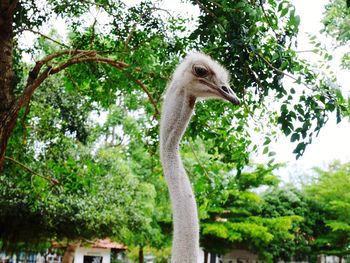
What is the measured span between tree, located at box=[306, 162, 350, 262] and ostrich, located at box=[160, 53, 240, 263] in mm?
20816

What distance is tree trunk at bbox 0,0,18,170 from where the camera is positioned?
5.53 m

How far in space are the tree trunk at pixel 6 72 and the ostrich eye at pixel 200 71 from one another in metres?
3.44

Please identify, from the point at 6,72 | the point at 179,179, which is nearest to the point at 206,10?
the point at 6,72

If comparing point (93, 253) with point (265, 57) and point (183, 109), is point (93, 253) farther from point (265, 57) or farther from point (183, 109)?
point (183, 109)

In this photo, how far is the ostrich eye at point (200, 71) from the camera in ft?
7.89

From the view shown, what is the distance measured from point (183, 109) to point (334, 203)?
2113cm

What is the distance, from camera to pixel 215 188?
559cm

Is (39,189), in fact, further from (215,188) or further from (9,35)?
(215,188)

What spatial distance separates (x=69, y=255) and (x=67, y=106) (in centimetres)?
720

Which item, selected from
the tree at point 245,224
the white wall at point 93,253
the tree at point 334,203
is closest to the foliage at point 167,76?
the tree at point 245,224

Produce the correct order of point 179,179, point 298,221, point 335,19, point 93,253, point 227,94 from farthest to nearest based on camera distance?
point 93,253 → point 298,221 → point 335,19 → point 227,94 → point 179,179

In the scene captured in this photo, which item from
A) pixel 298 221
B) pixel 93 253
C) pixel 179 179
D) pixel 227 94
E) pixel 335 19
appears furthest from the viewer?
pixel 93 253

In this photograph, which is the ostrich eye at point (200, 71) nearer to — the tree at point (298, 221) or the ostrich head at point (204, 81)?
the ostrich head at point (204, 81)

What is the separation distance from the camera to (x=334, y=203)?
73.8ft
